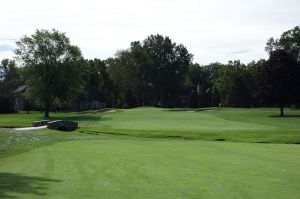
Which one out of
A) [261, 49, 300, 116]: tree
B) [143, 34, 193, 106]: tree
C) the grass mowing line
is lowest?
the grass mowing line

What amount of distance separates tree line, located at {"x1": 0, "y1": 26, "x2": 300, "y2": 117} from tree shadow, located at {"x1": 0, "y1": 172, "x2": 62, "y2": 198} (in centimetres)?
7127

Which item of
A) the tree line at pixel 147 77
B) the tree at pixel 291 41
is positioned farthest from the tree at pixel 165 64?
the tree at pixel 291 41

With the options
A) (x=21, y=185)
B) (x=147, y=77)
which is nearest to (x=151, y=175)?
(x=21, y=185)

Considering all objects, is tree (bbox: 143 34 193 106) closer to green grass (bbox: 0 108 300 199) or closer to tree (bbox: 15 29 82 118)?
tree (bbox: 15 29 82 118)

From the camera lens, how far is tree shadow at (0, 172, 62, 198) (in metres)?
11.1

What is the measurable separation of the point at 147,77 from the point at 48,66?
68.3 metres

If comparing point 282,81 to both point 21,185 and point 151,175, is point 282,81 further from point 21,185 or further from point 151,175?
point 21,185

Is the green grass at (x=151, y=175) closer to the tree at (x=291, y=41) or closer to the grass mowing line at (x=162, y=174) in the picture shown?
the grass mowing line at (x=162, y=174)

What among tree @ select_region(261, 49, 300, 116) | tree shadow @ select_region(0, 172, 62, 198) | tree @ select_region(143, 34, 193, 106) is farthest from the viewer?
tree @ select_region(143, 34, 193, 106)

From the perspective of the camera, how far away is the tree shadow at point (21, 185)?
36.4 ft

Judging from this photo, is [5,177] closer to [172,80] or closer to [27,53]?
[27,53]

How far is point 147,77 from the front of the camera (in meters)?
159

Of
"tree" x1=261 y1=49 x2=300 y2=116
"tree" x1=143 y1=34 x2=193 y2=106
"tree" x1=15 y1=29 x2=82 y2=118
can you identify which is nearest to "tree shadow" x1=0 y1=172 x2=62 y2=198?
"tree" x1=261 y1=49 x2=300 y2=116

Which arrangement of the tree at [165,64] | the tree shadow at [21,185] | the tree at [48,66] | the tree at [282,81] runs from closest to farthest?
1. the tree shadow at [21,185]
2. the tree at [282,81]
3. the tree at [48,66]
4. the tree at [165,64]
